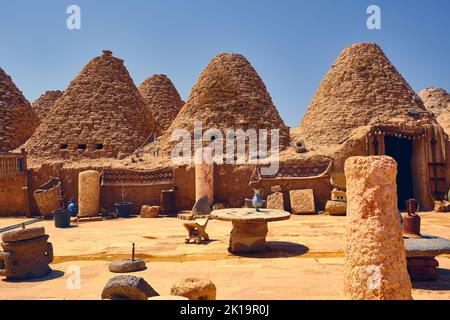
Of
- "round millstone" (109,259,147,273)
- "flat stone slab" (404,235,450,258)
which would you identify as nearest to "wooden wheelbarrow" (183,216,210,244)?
"round millstone" (109,259,147,273)

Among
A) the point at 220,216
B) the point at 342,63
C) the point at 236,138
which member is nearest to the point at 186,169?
the point at 236,138

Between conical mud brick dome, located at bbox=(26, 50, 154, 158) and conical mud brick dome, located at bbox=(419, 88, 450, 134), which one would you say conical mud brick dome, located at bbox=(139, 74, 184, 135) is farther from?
conical mud brick dome, located at bbox=(419, 88, 450, 134)

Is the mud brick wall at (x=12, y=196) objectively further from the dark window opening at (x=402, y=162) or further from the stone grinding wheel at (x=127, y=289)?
the dark window opening at (x=402, y=162)

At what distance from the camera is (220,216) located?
26.1 ft

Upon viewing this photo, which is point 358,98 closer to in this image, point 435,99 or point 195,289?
point 195,289

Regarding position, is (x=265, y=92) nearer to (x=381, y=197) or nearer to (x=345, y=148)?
(x=345, y=148)

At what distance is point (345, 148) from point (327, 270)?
950cm

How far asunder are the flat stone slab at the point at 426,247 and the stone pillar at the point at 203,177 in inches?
384

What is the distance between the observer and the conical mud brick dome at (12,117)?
79.8 ft

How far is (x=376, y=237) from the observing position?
3844 millimetres

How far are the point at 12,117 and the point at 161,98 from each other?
1186cm

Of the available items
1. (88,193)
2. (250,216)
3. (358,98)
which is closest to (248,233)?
(250,216)

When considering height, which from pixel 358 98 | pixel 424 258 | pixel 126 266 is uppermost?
pixel 358 98

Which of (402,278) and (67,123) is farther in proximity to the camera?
(67,123)
